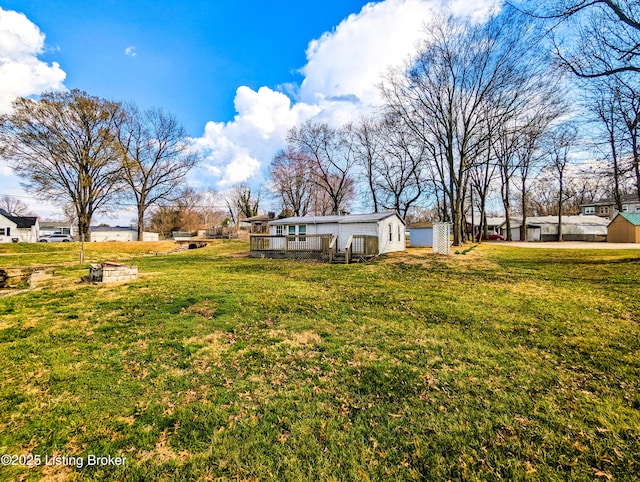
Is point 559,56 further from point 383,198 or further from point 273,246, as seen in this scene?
point 383,198

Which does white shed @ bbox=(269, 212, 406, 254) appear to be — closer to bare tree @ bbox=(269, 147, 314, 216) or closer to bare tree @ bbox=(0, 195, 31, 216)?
bare tree @ bbox=(269, 147, 314, 216)

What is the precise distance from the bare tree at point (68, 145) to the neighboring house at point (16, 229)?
14.7 m

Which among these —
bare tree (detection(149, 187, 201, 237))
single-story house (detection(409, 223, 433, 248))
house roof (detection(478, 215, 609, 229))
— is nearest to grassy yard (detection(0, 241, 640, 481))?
single-story house (detection(409, 223, 433, 248))

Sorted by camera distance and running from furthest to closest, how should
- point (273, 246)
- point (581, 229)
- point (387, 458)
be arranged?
point (581, 229)
point (273, 246)
point (387, 458)

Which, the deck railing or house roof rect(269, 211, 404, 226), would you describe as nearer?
the deck railing

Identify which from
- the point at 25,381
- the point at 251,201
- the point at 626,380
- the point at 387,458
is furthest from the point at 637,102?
the point at 251,201

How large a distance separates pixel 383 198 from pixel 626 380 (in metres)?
31.5

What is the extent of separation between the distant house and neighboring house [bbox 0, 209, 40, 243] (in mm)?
36146

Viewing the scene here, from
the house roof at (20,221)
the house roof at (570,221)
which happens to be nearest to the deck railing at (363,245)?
the house roof at (570,221)

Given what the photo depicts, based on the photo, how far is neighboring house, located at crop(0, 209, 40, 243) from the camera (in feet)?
112

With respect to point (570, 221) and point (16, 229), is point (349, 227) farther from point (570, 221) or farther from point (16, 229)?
point (16, 229)

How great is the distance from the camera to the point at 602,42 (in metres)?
10.6

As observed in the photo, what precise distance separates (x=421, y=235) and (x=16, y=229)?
49625 mm

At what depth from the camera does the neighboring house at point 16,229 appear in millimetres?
34281
